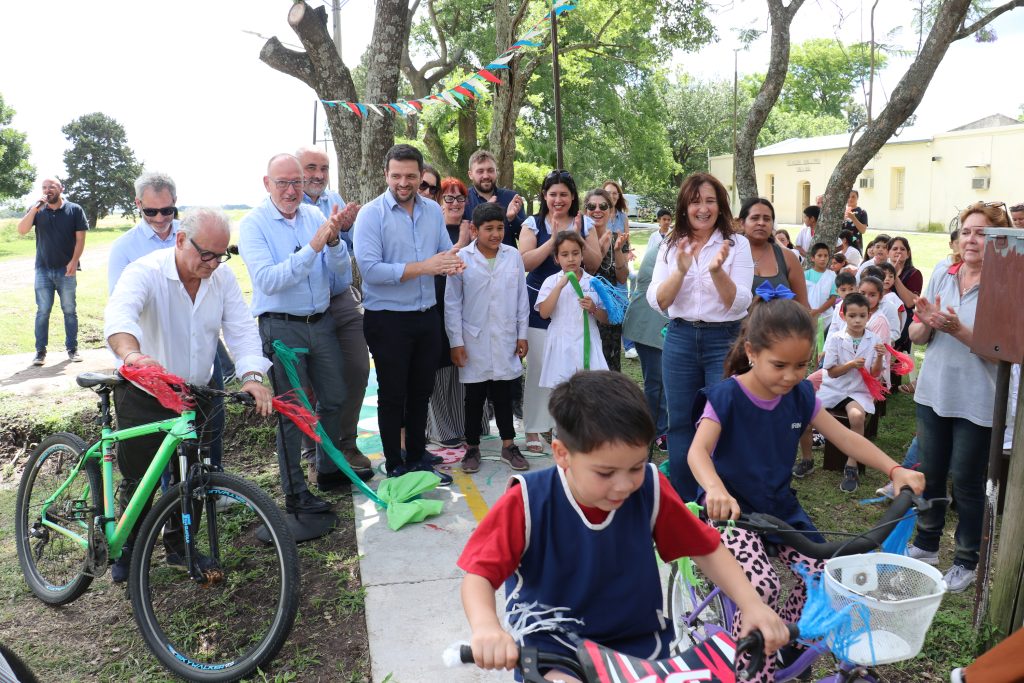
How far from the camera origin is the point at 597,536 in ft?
6.76

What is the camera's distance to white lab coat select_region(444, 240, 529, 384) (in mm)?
5621

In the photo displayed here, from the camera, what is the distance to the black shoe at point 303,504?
15.6 feet

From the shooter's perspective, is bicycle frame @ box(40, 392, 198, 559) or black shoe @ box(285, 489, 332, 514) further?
black shoe @ box(285, 489, 332, 514)

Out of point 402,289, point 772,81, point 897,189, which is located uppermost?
point 772,81

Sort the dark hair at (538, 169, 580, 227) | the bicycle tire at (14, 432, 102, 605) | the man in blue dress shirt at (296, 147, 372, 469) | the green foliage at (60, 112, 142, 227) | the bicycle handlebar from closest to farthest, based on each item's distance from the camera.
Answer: the bicycle handlebar, the bicycle tire at (14, 432, 102, 605), the man in blue dress shirt at (296, 147, 372, 469), the dark hair at (538, 169, 580, 227), the green foliage at (60, 112, 142, 227)

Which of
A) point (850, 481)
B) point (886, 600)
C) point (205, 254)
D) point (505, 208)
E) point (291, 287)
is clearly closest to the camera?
point (886, 600)

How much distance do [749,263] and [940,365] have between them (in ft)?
3.63

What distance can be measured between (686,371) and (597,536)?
2536 millimetres

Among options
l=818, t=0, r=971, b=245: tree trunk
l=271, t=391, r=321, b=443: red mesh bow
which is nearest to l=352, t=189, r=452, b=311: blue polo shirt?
l=271, t=391, r=321, b=443: red mesh bow

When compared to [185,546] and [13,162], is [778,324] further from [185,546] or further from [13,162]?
[13,162]

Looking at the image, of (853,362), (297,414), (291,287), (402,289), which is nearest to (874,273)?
(853,362)

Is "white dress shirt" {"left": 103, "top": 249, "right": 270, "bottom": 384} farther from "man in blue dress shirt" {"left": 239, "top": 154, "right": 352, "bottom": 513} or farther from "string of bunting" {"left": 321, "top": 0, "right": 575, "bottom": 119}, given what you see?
"string of bunting" {"left": 321, "top": 0, "right": 575, "bottom": 119}

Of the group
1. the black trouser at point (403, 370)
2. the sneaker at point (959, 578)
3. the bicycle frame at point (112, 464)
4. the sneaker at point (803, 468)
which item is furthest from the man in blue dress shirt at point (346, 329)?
the sneaker at point (959, 578)

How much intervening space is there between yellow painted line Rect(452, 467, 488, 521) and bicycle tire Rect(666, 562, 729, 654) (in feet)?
6.57
